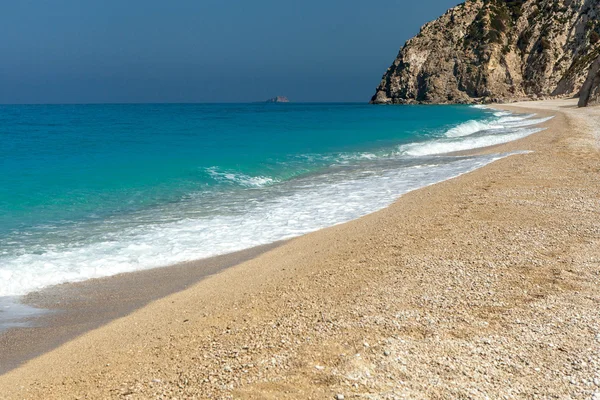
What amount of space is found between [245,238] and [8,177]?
13535 millimetres

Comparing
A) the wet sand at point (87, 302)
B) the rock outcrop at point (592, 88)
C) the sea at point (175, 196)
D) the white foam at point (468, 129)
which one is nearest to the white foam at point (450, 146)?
the sea at point (175, 196)

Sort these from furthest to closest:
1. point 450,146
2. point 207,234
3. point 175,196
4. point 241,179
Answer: point 450,146
point 241,179
point 175,196
point 207,234

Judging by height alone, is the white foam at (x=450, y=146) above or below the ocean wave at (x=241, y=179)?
above

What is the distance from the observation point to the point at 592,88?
144 feet

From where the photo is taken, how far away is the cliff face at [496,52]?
96188mm

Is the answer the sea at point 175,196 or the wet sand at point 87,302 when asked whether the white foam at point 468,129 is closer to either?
the sea at point 175,196

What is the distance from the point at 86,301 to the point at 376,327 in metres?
3.95

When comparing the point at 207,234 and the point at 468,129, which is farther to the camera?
the point at 468,129

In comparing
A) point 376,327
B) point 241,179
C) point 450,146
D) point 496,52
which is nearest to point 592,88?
point 450,146

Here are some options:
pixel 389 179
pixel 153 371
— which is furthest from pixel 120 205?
pixel 153 371

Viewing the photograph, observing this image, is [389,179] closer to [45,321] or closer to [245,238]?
[245,238]

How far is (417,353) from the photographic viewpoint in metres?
3.86

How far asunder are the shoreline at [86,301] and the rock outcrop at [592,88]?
46.3m

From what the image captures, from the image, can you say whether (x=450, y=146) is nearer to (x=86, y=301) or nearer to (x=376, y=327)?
(x=86, y=301)
